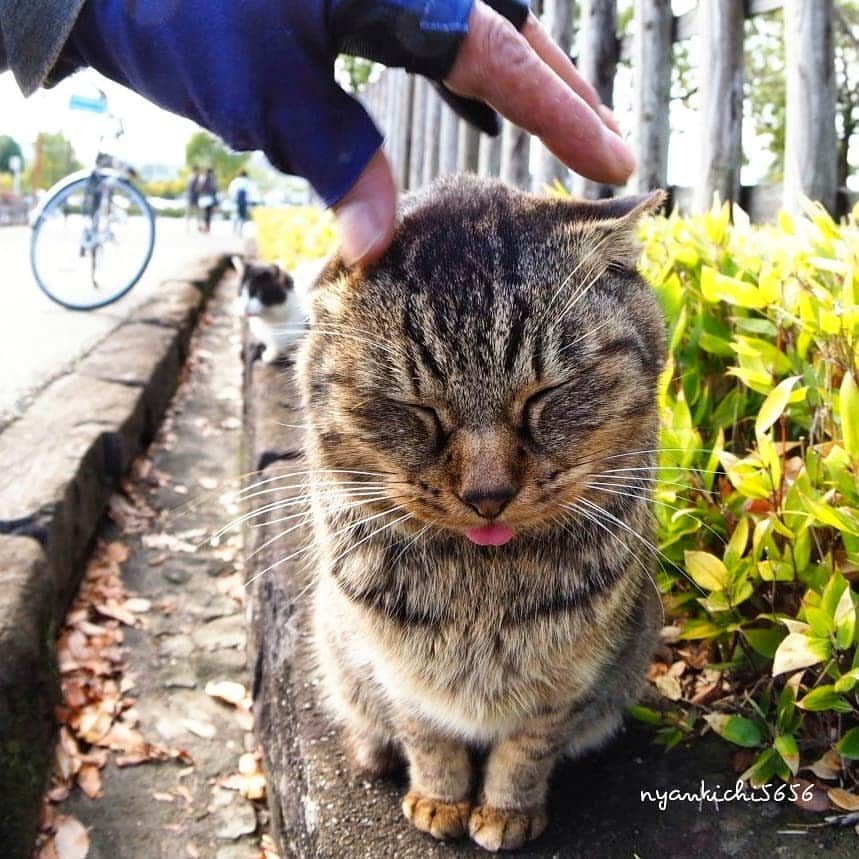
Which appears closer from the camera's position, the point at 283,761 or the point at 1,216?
the point at 283,761

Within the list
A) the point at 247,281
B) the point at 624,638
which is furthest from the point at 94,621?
the point at 247,281

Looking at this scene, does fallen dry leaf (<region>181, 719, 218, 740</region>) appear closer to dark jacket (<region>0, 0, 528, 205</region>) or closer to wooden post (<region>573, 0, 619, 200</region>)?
dark jacket (<region>0, 0, 528, 205</region>)

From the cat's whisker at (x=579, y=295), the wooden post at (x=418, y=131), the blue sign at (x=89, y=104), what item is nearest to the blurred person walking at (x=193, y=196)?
the blue sign at (x=89, y=104)

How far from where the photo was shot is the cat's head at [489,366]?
4.27 ft

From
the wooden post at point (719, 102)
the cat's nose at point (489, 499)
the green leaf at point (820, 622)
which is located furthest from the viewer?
the wooden post at point (719, 102)

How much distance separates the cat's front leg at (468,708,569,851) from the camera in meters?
1.54

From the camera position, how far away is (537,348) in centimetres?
132

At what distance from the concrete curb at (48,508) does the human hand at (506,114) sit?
1.15 m

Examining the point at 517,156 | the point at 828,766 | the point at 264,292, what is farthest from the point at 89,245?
the point at 828,766

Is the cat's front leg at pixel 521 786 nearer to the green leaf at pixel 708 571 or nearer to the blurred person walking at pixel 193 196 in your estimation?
the green leaf at pixel 708 571

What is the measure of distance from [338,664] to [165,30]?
1167 mm

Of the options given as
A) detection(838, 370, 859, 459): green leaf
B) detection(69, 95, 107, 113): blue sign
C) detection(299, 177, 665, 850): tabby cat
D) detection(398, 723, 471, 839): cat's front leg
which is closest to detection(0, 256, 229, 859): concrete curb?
detection(299, 177, 665, 850): tabby cat

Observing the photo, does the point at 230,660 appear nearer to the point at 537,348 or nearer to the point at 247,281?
the point at 537,348

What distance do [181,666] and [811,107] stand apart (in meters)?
2.63
